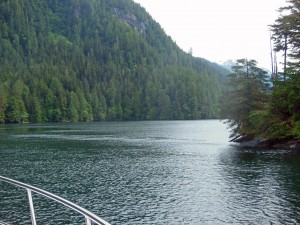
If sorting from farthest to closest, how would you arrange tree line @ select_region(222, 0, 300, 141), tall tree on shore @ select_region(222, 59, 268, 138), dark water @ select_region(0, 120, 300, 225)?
tall tree on shore @ select_region(222, 59, 268, 138)
tree line @ select_region(222, 0, 300, 141)
dark water @ select_region(0, 120, 300, 225)

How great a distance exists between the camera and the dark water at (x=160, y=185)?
2350 cm

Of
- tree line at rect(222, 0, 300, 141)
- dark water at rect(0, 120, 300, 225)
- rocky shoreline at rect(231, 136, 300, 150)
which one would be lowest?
dark water at rect(0, 120, 300, 225)

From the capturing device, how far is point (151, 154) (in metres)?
56.0

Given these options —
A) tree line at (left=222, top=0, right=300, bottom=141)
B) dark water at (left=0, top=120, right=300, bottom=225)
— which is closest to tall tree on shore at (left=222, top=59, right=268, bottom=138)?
tree line at (left=222, top=0, right=300, bottom=141)

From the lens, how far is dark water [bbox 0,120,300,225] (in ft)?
77.1

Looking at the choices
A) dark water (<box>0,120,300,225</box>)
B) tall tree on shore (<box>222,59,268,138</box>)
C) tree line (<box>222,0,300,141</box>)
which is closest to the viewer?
dark water (<box>0,120,300,225</box>)

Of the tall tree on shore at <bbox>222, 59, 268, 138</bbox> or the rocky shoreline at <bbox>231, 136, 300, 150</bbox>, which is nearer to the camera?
the rocky shoreline at <bbox>231, 136, 300, 150</bbox>

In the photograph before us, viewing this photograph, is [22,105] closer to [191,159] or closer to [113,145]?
[113,145]

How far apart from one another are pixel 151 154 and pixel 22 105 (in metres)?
116

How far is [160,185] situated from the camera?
33.0 meters

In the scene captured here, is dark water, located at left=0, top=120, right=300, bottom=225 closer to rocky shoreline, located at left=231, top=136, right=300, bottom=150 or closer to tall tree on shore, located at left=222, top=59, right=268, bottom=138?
rocky shoreline, located at left=231, top=136, right=300, bottom=150

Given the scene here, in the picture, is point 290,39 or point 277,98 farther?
point 290,39

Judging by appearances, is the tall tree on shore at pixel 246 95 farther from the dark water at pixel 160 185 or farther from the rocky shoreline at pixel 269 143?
the dark water at pixel 160 185

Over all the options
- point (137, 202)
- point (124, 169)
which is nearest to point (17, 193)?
point (137, 202)
